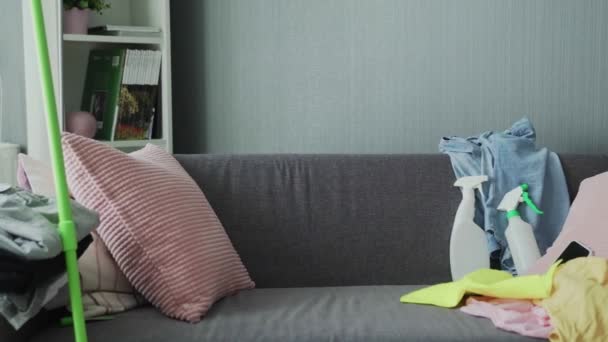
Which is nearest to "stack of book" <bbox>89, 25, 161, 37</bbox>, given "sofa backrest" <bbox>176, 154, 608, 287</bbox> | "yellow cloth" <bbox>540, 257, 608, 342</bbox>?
"sofa backrest" <bbox>176, 154, 608, 287</bbox>

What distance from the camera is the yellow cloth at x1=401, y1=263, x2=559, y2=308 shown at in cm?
210

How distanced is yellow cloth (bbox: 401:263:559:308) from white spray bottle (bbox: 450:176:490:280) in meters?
0.15

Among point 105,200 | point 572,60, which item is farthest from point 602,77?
point 105,200

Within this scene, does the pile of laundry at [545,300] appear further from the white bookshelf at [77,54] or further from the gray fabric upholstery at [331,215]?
the white bookshelf at [77,54]

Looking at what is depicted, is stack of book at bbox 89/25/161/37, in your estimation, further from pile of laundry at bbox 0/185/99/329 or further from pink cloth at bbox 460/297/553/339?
pink cloth at bbox 460/297/553/339

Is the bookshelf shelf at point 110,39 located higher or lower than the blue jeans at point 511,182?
higher

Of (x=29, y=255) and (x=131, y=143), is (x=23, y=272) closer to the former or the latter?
(x=29, y=255)

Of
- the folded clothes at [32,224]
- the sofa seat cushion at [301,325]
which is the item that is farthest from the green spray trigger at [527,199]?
the folded clothes at [32,224]

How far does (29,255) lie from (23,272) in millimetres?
67

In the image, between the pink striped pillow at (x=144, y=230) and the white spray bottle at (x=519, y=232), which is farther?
the white spray bottle at (x=519, y=232)

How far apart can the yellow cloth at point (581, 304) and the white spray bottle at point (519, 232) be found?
0.33m

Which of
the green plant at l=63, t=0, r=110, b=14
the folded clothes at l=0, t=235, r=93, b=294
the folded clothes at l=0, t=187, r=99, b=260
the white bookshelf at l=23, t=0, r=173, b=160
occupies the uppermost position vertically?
the green plant at l=63, t=0, r=110, b=14

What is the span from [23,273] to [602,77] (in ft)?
6.32

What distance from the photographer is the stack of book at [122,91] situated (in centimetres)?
351
